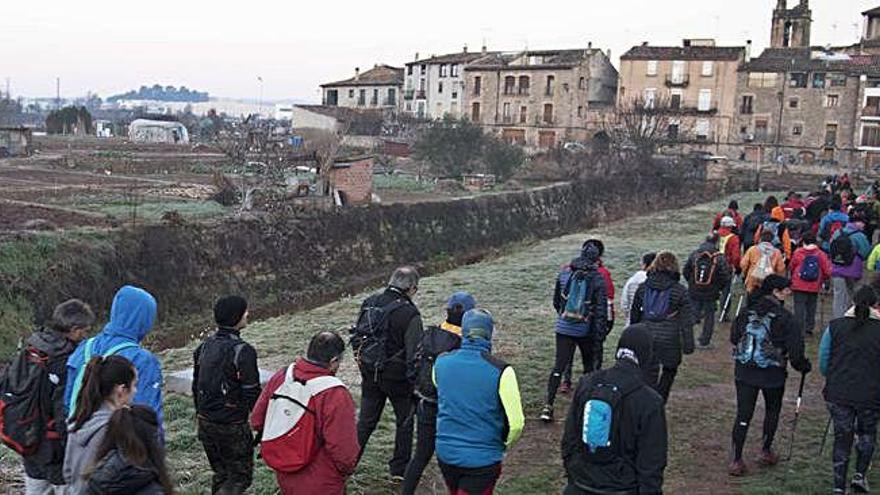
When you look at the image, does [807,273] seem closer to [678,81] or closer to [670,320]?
[670,320]

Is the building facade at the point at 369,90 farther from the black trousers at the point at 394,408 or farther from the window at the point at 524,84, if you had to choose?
the black trousers at the point at 394,408

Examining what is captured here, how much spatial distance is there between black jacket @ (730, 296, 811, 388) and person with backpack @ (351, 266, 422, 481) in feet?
8.89

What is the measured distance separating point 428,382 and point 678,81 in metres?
63.3

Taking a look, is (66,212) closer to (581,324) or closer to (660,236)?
(660,236)

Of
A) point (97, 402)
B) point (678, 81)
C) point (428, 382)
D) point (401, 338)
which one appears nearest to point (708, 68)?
point (678, 81)

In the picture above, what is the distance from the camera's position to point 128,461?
3.86 metres

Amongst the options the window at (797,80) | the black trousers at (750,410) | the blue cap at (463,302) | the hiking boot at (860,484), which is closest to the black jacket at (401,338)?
the blue cap at (463,302)

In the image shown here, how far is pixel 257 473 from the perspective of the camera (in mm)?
7566

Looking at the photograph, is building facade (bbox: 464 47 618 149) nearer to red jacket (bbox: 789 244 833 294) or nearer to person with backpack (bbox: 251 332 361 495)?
red jacket (bbox: 789 244 833 294)

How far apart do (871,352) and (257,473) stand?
5.03 m

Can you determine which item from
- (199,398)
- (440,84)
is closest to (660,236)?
(199,398)

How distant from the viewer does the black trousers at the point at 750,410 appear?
7.33 metres

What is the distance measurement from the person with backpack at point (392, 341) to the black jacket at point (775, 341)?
271cm

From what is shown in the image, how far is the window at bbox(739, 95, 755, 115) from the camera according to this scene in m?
63.2
